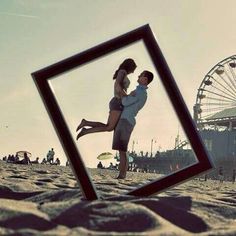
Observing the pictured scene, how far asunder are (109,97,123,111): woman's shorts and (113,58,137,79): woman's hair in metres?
0.20

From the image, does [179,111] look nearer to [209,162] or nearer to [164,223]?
[209,162]

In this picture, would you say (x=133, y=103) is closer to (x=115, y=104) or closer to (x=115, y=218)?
(x=115, y=104)

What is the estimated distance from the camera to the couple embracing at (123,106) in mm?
3496

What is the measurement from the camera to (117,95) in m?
3.70

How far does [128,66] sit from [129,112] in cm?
39

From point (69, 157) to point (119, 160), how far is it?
109 centimetres

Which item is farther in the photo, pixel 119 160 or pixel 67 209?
pixel 119 160

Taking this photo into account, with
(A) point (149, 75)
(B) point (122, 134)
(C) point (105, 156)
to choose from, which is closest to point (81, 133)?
(C) point (105, 156)

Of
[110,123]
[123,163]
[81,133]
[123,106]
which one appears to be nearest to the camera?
[81,133]

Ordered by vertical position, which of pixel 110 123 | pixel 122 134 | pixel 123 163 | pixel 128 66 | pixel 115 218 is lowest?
pixel 115 218

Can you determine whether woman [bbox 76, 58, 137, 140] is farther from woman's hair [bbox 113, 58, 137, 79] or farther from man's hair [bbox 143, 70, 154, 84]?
man's hair [bbox 143, 70, 154, 84]

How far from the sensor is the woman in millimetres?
3514

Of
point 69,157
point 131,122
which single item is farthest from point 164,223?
point 131,122

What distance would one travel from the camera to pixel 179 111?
10.8ft
